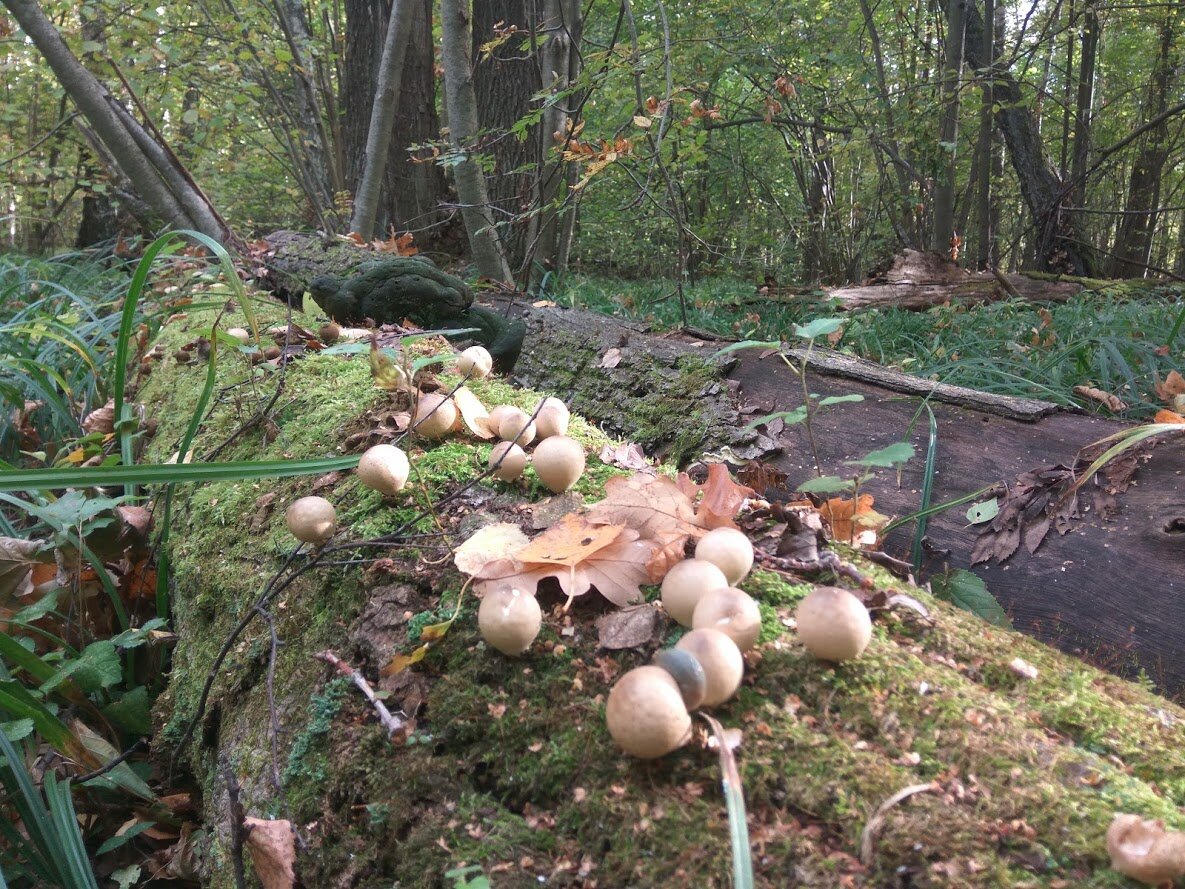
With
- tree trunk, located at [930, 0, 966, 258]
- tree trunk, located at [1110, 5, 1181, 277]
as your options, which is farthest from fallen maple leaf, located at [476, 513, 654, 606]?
tree trunk, located at [1110, 5, 1181, 277]

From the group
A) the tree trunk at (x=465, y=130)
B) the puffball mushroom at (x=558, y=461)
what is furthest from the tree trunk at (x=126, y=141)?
Answer: the puffball mushroom at (x=558, y=461)

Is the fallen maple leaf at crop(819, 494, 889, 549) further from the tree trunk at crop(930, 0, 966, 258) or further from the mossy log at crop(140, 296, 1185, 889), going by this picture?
the tree trunk at crop(930, 0, 966, 258)

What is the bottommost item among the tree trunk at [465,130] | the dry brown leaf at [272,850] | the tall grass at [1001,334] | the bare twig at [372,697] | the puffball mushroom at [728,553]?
the tall grass at [1001,334]

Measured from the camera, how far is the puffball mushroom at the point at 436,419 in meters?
1.79

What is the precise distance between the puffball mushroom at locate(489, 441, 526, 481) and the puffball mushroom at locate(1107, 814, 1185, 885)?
1139 mm

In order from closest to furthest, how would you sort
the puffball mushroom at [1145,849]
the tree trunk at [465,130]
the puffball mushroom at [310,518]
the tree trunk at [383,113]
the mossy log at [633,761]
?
the puffball mushroom at [1145,849], the mossy log at [633,761], the puffball mushroom at [310,518], the tree trunk at [465,130], the tree trunk at [383,113]

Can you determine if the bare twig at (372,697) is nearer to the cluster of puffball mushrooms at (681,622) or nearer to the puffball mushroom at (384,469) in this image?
the cluster of puffball mushrooms at (681,622)

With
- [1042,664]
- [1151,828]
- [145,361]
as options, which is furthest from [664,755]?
[145,361]

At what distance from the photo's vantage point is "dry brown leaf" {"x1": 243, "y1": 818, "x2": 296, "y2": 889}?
1.06m

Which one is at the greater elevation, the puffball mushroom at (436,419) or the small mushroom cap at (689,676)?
the puffball mushroom at (436,419)

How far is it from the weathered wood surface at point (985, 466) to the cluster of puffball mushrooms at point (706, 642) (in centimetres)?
155

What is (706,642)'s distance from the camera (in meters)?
0.92

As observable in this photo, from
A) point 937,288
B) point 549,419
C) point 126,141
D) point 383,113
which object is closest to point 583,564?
point 549,419

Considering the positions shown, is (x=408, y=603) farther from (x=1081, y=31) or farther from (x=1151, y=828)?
(x=1081, y=31)
